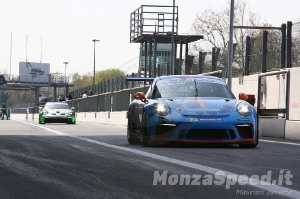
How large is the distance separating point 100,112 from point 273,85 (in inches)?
1052

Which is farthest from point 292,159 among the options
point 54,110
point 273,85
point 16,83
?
point 16,83

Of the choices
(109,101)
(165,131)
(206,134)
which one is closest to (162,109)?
(165,131)

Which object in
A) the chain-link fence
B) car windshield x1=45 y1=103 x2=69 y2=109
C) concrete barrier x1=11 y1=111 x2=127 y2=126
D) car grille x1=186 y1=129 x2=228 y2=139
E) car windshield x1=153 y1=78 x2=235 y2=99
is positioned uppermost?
the chain-link fence

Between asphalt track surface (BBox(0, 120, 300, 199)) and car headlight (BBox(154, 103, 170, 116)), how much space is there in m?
1.48

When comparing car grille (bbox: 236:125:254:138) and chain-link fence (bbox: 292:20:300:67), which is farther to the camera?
chain-link fence (bbox: 292:20:300:67)

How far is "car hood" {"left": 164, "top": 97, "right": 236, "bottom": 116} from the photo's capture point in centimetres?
1276

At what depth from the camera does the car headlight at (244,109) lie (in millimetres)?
13019

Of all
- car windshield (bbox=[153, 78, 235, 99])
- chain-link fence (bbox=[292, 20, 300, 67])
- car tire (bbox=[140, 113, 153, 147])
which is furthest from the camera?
chain-link fence (bbox=[292, 20, 300, 67])

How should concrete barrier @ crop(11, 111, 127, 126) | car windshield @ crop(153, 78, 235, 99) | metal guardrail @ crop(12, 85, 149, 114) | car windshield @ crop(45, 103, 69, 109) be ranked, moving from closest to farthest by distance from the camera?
1. car windshield @ crop(153, 78, 235, 99)
2. metal guardrail @ crop(12, 85, 149, 114)
3. concrete barrier @ crop(11, 111, 127, 126)
4. car windshield @ crop(45, 103, 69, 109)

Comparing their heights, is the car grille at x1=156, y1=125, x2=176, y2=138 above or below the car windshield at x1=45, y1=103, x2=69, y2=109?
below

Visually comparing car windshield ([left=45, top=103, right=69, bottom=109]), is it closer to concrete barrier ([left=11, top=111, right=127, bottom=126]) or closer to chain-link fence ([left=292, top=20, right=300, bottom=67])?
concrete barrier ([left=11, top=111, right=127, bottom=126])

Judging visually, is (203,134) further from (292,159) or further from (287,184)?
(287,184)

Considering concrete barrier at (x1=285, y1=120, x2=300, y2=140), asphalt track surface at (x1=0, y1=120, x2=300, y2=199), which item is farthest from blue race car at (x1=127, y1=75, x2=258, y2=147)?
concrete barrier at (x1=285, y1=120, x2=300, y2=140)

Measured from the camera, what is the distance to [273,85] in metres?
22.3
